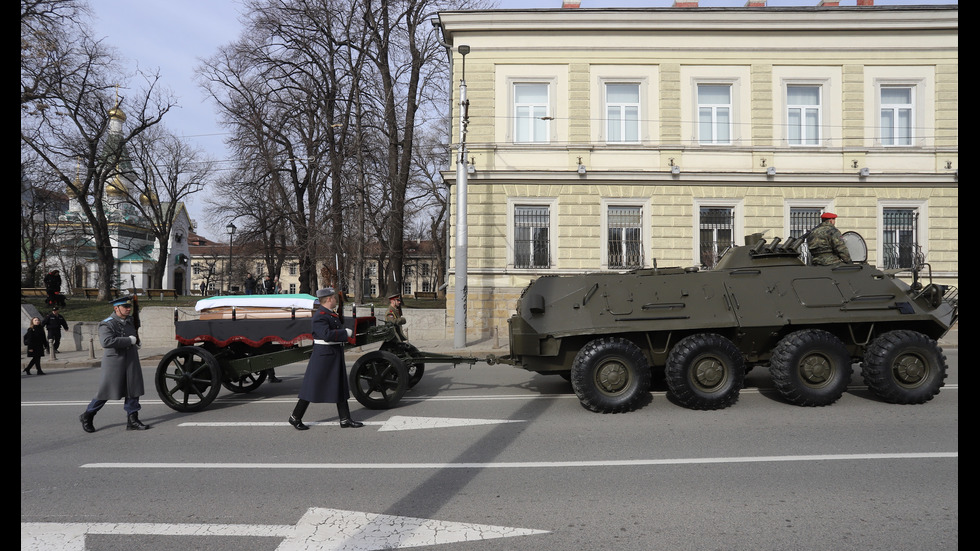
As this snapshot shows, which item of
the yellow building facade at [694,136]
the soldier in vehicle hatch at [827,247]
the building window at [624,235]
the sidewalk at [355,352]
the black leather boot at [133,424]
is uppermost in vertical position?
the yellow building facade at [694,136]

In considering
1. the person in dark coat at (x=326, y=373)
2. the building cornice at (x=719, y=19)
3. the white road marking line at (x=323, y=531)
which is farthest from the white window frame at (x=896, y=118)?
the white road marking line at (x=323, y=531)

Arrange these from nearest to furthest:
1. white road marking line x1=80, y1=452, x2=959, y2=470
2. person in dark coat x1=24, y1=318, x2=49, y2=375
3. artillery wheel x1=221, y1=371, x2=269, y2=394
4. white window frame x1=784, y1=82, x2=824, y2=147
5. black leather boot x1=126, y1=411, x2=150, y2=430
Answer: white road marking line x1=80, y1=452, x2=959, y2=470 < black leather boot x1=126, y1=411, x2=150, y2=430 < artillery wheel x1=221, y1=371, x2=269, y2=394 < person in dark coat x1=24, y1=318, x2=49, y2=375 < white window frame x1=784, y1=82, x2=824, y2=147

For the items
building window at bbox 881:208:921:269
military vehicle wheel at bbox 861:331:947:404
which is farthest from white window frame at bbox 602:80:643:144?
military vehicle wheel at bbox 861:331:947:404

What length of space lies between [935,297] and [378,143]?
2257cm

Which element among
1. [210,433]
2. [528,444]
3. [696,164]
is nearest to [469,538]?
[528,444]

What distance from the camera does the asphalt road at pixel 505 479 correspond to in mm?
4402

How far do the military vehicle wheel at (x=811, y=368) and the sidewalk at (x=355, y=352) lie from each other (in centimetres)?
735

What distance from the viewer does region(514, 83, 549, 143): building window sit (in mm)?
20266

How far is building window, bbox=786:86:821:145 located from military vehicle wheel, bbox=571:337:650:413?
1549 centimetres

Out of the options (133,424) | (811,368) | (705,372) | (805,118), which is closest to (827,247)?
(811,368)

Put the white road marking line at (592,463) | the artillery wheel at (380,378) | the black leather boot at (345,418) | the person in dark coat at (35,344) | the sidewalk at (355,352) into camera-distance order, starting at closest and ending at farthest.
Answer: the white road marking line at (592,463) → the black leather boot at (345,418) → the artillery wheel at (380,378) → the person in dark coat at (35,344) → the sidewalk at (355,352)

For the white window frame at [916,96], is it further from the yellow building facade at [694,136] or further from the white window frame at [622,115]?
the white window frame at [622,115]

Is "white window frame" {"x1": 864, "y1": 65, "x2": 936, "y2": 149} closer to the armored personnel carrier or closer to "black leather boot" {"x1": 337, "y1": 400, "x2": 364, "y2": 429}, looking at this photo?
the armored personnel carrier
